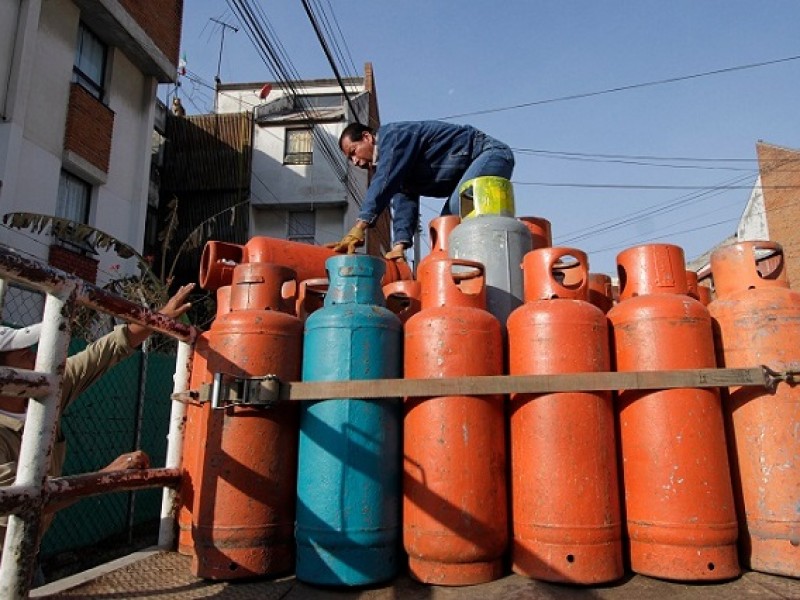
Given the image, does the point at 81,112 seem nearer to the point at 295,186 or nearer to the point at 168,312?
the point at 295,186

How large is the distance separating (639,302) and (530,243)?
866mm

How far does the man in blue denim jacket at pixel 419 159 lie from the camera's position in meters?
4.04

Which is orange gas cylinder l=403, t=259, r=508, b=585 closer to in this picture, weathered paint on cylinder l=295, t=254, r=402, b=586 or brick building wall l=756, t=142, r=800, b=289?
weathered paint on cylinder l=295, t=254, r=402, b=586

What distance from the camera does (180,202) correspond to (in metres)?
20.2

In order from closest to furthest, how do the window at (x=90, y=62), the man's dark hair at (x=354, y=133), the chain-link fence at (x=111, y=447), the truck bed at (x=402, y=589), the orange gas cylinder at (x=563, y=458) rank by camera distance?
1. the truck bed at (x=402, y=589)
2. the orange gas cylinder at (x=563, y=458)
3. the man's dark hair at (x=354, y=133)
4. the chain-link fence at (x=111, y=447)
5. the window at (x=90, y=62)

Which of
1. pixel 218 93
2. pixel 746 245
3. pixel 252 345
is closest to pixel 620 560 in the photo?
pixel 746 245

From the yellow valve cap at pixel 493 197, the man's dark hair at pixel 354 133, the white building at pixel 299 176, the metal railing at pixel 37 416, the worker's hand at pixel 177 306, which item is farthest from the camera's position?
the white building at pixel 299 176

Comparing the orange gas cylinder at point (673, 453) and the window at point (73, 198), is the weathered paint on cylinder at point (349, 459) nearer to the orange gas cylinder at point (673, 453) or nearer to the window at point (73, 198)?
the orange gas cylinder at point (673, 453)

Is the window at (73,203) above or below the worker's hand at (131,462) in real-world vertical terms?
above

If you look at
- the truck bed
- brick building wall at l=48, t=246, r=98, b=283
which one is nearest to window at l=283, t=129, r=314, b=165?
brick building wall at l=48, t=246, r=98, b=283

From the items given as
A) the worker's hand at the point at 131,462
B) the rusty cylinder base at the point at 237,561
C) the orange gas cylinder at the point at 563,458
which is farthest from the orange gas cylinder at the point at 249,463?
the orange gas cylinder at the point at 563,458

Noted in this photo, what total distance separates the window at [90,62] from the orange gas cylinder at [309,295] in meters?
10.9

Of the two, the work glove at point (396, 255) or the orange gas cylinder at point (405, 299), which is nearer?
the orange gas cylinder at point (405, 299)

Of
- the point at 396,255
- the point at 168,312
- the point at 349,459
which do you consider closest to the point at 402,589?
the point at 349,459
